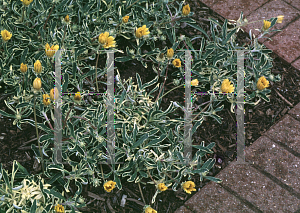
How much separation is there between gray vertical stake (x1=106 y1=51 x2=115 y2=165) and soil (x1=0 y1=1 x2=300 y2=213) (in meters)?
0.09

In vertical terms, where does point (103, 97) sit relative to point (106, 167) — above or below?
above

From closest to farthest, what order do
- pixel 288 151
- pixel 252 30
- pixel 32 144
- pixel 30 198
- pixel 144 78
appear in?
pixel 30 198, pixel 32 144, pixel 288 151, pixel 144 78, pixel 252 30

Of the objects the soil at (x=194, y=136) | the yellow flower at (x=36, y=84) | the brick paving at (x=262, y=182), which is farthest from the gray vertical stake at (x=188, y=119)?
the yellow flower at (x=36, y=84)

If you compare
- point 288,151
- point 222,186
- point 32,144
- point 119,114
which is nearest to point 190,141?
point 222,186

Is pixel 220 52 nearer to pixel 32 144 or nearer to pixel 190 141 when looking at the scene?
pixel 190 141

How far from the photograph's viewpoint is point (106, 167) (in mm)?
1872

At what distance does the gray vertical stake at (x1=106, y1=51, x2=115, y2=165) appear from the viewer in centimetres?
181

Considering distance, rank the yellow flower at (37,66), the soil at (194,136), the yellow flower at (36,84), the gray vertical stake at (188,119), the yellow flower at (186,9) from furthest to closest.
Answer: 1. the yellow flower at (186,9)
2. the gray vertical stake at (188,119)
3. the soil at (194,136)
4. the yellow flower at (37,66)
5. the yellow flower at (36,84)

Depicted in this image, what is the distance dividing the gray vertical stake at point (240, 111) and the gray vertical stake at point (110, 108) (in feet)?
2.33

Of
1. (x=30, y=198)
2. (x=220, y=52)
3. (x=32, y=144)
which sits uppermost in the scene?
(x=220, y=52)

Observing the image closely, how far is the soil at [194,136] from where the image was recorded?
70.5 inches

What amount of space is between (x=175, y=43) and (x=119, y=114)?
631 mm

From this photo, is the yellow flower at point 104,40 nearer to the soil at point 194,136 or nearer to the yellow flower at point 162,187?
the soil at point 194,136

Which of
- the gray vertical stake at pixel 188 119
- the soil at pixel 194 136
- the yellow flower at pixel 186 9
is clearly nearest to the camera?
the soil at pixel 194 136
